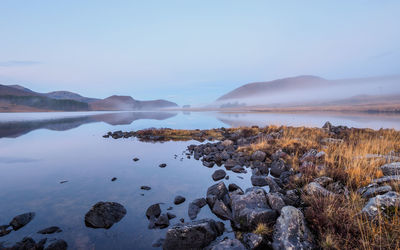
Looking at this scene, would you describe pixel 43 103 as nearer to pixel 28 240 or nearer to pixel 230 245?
pixel 28 240

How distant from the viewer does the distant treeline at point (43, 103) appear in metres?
160

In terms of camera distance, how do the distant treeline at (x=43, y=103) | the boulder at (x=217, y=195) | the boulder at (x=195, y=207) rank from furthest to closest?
1. the distant treeline at (x=43, y=103)
2. the boulder at (x=217, y=195)
3. the boulder at (x=195, y=207)

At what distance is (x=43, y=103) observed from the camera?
17375 centimetres

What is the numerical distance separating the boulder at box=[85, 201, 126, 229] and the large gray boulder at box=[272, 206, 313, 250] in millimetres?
4717

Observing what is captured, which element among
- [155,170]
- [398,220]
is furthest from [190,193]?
[398,220]

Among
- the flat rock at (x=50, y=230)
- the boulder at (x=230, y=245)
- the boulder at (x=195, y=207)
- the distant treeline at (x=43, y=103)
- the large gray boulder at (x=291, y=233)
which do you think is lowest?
the boulder at (x=195, y=207)

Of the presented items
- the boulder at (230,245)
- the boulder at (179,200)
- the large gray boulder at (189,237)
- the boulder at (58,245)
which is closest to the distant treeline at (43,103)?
the boulder at (58,245)

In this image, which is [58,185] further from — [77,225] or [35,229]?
[77,225]

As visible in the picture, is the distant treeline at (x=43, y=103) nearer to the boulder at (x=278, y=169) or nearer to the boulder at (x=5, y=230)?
the boulder at (x=5, y=230)

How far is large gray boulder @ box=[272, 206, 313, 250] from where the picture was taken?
384 centimetres

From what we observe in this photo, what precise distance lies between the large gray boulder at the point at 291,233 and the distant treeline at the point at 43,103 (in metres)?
227

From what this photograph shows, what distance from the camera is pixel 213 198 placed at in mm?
6379

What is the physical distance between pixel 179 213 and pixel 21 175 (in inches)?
Result: 398

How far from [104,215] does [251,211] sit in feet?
14.9
